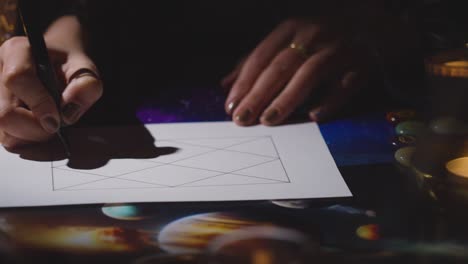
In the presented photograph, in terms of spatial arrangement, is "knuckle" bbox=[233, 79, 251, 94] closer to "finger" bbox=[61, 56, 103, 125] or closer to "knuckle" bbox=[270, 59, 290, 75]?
"knuckle" bbox=[270, 59, 290, 75]

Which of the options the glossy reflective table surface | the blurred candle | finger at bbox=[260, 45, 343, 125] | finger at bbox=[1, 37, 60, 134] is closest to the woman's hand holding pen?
finger at bbox=[1, 37, 60, 134]

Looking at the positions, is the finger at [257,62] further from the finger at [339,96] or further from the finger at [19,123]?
the finger at [19,123]

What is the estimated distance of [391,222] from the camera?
0.56m

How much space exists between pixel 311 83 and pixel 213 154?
0.75 feet

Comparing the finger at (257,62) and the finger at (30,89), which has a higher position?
the finger at (30,89)

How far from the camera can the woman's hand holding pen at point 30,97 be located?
2.23 feet

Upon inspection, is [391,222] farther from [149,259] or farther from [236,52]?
[236,52]

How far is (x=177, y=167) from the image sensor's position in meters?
0.67

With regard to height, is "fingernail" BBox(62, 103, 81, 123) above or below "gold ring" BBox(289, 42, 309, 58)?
above

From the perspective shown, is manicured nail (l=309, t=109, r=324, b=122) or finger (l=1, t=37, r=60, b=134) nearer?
finger (l=1, t=37, r=60, b=134)

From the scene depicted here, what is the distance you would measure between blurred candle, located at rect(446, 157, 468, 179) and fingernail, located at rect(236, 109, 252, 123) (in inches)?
11.4

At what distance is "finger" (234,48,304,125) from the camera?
0.80m

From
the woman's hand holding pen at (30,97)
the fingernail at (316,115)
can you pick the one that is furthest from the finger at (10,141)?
the fingernail at (316,115)

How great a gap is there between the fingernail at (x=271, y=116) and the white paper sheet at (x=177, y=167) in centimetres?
1
